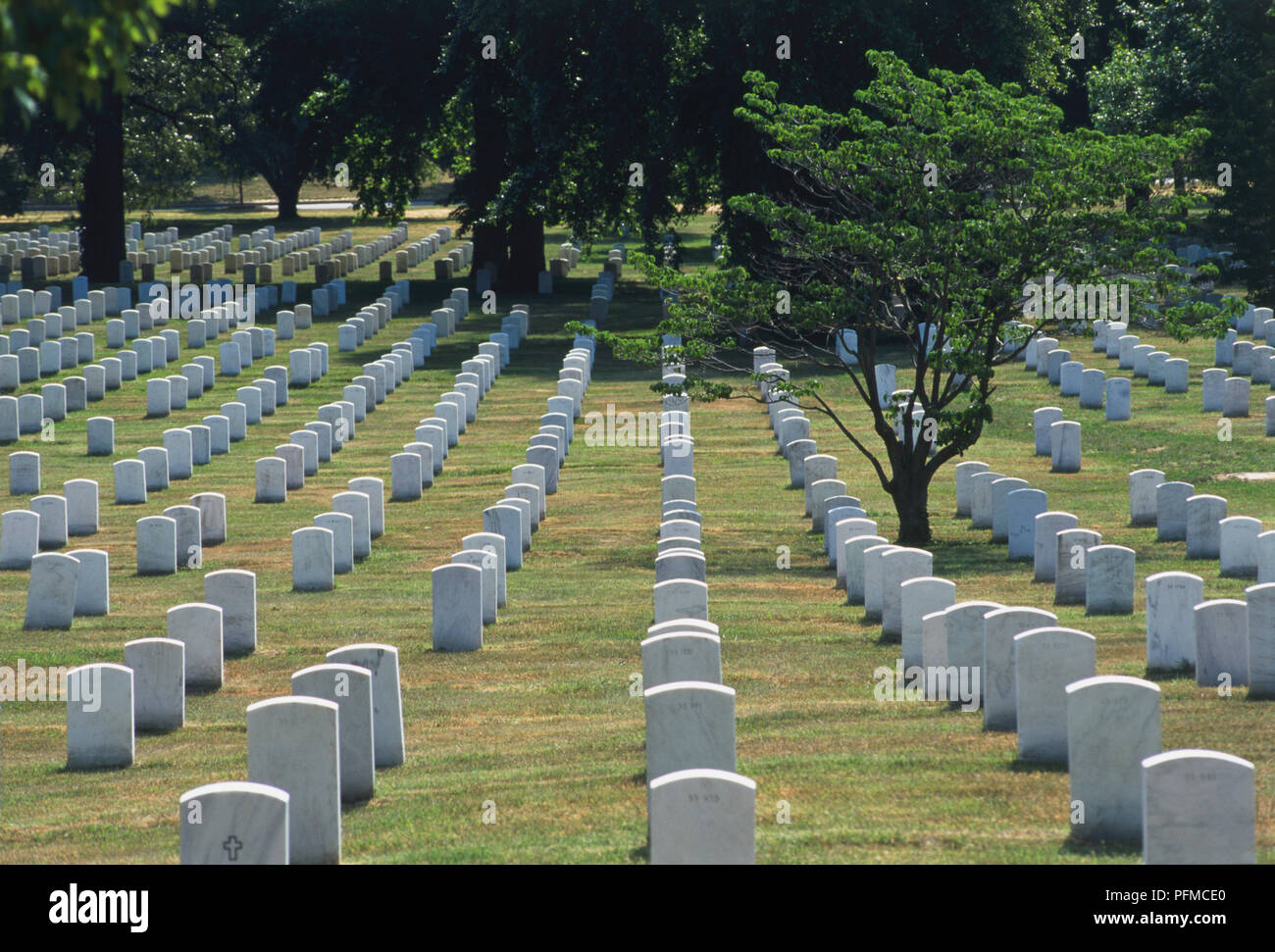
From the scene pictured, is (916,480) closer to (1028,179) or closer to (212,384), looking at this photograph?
(1028,179)

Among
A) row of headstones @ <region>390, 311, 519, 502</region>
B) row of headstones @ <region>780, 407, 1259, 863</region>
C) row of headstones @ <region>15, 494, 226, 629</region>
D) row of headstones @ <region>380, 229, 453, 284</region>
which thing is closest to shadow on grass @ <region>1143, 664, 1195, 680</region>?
row of headstones @ <region>780, 407, 1259, 863</region>

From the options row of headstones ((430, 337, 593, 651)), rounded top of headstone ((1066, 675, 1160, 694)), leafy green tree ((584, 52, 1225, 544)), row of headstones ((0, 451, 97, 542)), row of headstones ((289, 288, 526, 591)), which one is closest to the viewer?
rounded top of headstone ((1066, 675, 1160, 694))

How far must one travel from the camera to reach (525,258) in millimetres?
48656

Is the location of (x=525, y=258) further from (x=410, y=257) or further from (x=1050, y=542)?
(x=1050, y=542)

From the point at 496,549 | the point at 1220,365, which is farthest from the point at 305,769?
the point at 1220,365

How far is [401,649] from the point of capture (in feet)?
46.3

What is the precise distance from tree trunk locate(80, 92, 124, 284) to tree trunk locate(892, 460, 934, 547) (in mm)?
35770

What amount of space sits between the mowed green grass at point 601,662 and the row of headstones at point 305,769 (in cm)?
24

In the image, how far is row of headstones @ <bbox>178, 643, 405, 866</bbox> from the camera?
736 cm

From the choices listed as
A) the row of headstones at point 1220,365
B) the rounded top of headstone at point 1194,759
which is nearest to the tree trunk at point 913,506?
the row of headstones at point 1220,365

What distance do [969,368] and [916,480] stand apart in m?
1.52

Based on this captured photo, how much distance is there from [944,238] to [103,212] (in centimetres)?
3697

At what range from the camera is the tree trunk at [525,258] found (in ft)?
158

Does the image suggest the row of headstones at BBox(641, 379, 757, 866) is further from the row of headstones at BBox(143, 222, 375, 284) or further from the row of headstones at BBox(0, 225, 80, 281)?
the row of headstones at BBox(0, 225, 80, 281)
